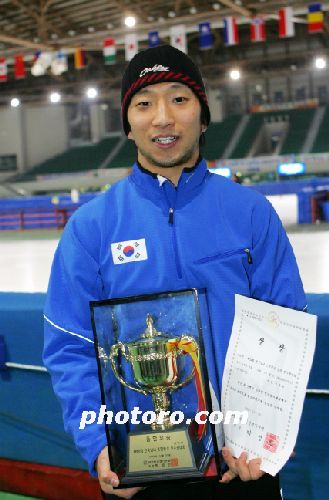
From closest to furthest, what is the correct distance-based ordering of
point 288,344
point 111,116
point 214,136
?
point 288,344
point 214,136
point 111,116

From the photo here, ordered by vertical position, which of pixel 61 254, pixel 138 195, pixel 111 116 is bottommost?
pixel 61 254

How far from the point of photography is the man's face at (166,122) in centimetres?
119

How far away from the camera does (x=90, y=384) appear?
1174mm

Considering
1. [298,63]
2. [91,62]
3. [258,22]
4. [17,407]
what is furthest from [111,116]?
[17,407]

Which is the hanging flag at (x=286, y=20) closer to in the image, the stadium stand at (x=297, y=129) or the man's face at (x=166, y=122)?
the man's face at (x=166, y=122)

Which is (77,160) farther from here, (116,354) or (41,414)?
(116,354)

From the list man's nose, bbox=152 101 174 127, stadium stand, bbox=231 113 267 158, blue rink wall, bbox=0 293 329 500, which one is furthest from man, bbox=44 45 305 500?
stadium stand, bbox=231 113 267 158

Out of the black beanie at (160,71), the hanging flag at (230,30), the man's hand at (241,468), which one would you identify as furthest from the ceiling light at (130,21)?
the man's hand at (241,468)

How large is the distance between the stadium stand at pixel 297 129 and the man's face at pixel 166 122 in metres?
24.1

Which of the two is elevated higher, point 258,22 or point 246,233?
point 258,22

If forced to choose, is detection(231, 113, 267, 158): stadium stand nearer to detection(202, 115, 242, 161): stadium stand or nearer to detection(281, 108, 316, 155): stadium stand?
detection(202, 115, 242, 161): stadium stand

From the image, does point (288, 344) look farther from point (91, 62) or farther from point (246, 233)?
point (91, 62)

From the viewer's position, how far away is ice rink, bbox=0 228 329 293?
436cm

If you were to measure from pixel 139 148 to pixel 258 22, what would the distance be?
11074 millimetres
